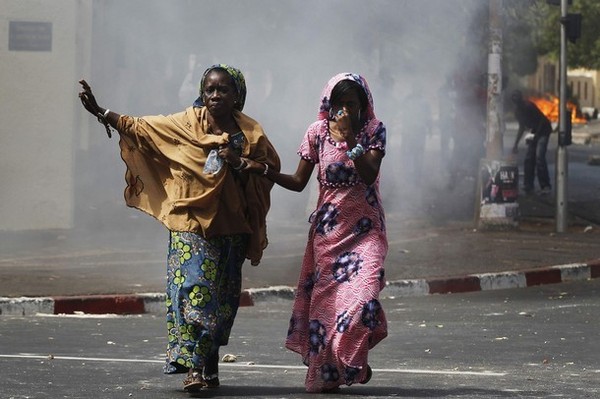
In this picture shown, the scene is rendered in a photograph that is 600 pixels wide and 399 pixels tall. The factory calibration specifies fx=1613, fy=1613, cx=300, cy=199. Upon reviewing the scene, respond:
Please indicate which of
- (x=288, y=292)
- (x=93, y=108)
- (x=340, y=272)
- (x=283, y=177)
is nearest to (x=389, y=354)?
(x=340, y=272)

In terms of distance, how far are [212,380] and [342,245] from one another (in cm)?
81

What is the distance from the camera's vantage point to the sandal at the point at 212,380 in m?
6.96

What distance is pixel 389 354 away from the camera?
855 cm

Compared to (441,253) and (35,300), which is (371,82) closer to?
(441,253)

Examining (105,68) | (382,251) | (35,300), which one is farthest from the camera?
(105,68)

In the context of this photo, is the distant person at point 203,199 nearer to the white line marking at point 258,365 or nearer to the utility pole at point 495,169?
the white line marking at point 258,365

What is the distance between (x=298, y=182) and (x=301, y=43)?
9578 mm

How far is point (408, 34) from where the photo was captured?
16.9 metres

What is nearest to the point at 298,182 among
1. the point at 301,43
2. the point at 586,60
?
the point at 301,43

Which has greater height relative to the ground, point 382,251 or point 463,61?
point 463,61

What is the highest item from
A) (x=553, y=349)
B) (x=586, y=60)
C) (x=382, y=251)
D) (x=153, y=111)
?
(x=586, y=60)

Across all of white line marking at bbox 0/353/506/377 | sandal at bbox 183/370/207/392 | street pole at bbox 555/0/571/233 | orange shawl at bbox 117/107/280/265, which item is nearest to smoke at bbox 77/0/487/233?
street pole at bbox 555/0/571/233

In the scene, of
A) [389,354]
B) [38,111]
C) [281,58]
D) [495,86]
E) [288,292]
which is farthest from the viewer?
[281,58]

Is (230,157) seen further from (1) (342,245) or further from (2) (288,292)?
(2) (288,292)
